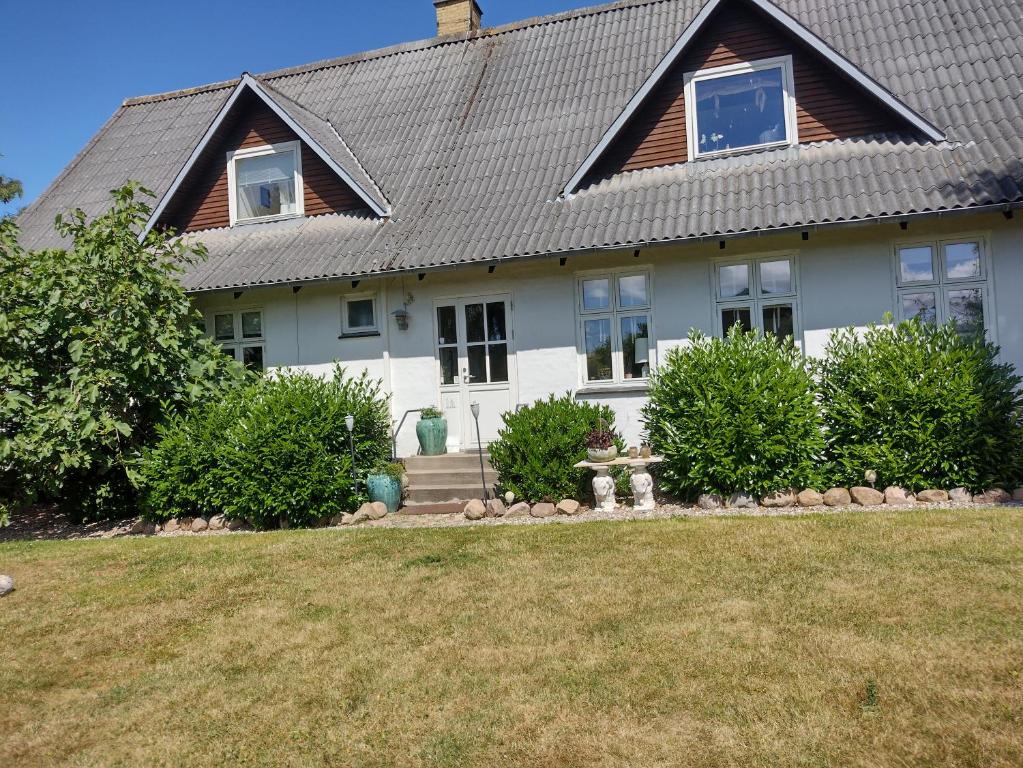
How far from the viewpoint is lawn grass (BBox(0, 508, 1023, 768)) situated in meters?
4.04

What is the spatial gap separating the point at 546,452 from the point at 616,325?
2619mm

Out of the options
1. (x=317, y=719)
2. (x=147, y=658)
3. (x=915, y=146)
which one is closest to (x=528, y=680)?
(x=317, y=719)

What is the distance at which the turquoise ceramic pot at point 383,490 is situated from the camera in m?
11.0

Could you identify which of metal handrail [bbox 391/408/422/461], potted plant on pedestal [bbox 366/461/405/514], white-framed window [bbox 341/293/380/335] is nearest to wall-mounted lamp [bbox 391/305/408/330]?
white-framed window [bbox 341/293/380/335]

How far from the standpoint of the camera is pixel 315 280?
1245 centimetres

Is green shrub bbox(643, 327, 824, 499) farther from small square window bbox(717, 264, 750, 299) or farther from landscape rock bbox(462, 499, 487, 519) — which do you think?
landscape rock bbox(462, 499, 487, 519)

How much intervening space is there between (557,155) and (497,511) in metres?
6.33

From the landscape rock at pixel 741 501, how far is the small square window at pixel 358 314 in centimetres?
650

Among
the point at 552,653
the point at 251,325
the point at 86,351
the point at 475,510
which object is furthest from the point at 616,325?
the point at 552,653

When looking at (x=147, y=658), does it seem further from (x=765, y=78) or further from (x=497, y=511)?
(x=765, y=78)

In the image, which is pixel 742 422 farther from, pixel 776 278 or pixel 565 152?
pixel 565 152

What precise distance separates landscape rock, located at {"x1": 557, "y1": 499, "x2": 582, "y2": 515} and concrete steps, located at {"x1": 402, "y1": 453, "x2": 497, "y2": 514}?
4.60 ft

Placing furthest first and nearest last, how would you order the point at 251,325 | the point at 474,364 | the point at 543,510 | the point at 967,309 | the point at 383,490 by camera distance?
the point at 251,325, the point at 474,364, the point at 383,490, the point at 967,309, the point at 543,510

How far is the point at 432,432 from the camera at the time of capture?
488 inches
